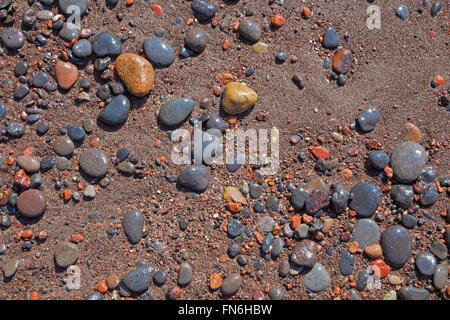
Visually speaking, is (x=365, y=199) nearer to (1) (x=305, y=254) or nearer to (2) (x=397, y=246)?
(2) (x=397, y=246)

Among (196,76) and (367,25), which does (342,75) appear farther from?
(196,76)

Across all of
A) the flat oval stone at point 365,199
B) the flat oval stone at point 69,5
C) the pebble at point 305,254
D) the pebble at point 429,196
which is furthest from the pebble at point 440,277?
the flat oval stone at point 69,5

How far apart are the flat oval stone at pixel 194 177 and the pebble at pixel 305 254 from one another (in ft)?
2.64

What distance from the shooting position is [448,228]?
266 cm

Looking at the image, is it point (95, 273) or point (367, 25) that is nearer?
point (95, 273)

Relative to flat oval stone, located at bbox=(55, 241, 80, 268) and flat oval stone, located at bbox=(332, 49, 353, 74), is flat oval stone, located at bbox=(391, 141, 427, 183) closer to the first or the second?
flat oval stone, located at bbox=(332, 49, 353, 74)

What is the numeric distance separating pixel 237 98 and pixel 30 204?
5.36 feet

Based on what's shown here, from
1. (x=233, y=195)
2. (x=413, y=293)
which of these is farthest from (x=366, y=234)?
(x=233, y=195)

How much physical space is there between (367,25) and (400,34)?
0.26m

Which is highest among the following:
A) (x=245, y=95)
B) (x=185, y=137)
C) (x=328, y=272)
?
(x=245, y=95)

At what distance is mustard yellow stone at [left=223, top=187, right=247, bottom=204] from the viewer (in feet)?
8.66

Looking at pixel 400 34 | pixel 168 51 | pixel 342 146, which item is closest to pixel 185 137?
pixel 168 51

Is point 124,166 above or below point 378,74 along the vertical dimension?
below

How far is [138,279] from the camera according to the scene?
2.56 meters
